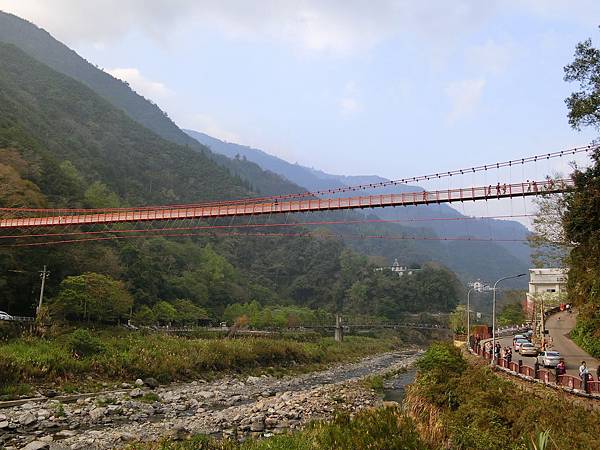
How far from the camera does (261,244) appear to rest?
119 m

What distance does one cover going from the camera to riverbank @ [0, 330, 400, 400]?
76.5ft

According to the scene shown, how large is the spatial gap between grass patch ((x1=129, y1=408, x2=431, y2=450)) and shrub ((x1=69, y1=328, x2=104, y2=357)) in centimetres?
1569

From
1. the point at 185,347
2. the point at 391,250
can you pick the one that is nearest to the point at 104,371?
the point at 185,347

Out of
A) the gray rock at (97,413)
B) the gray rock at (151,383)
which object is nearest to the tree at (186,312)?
the gray rock at (151,383)

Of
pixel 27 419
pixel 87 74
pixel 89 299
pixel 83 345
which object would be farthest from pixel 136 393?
pixel 87 74

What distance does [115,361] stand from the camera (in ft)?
91.6

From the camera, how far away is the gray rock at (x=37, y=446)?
48.3 feet

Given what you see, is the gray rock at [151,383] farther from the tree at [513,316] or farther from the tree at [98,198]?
the tree at [513,316]

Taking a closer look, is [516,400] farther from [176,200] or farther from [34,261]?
[176,200]

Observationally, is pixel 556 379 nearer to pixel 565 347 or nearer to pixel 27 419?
pixel 565 347

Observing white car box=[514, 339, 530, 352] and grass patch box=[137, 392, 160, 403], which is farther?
white car box=[514, 339, 530, 352]

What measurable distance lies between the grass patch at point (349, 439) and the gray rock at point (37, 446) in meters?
3.53

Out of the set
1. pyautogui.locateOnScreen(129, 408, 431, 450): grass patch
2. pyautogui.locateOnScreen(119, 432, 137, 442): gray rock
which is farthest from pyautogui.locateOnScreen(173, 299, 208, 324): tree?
pyautogui.locateOnScreen(129, 408, 431, 450): grass patch

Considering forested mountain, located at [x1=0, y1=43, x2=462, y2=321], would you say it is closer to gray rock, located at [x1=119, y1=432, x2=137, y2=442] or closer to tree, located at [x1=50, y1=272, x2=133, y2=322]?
tree, located at [x1=50, y1=272, x2=133, y2=322]
